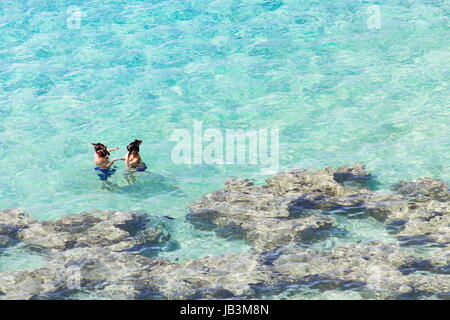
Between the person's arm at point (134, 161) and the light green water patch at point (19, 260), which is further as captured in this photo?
the person's arm at point (134, 161)

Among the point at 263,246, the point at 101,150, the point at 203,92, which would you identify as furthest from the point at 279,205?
the point at 203,92

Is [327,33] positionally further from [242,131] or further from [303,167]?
[303,167]

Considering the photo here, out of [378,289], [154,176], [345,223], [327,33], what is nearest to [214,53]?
[327,33]

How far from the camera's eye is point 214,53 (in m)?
20.1

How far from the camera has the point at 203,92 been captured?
17891mm

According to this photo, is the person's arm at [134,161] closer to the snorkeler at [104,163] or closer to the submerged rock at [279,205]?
the snorkeler at [104,163]

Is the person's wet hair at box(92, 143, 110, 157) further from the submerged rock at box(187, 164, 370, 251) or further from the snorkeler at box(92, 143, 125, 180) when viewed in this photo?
the submerged rock at box(187, 164, 370, 251)
